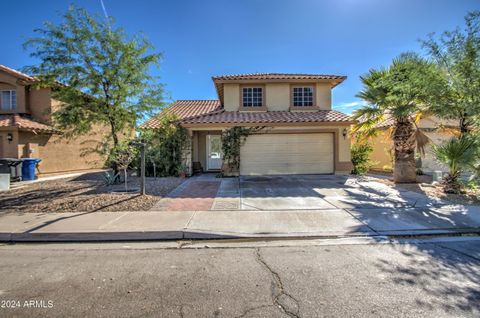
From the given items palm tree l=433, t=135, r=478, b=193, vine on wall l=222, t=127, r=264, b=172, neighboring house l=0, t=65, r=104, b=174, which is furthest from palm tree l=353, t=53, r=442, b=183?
neighboring house l=0, t=65, r=104, b=174

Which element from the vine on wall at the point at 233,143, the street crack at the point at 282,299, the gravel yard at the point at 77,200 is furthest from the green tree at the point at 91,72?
the street crack at the point at 282,299

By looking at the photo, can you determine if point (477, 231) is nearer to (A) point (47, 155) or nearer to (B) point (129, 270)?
(B) point (129, 270)

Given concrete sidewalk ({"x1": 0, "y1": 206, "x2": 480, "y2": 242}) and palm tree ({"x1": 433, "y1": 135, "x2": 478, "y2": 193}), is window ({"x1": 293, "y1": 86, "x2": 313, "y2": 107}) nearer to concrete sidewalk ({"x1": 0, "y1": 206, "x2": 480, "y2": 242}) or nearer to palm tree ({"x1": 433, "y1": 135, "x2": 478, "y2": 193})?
palm tree ({"x1": 433, "y1": 135, "x2": 478, "y2": 193})

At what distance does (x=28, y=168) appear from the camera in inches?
509

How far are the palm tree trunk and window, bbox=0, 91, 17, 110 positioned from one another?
72.2ft

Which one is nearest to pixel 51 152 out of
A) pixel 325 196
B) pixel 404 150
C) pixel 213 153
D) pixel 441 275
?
pixel 213 153

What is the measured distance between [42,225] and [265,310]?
18.1 ft

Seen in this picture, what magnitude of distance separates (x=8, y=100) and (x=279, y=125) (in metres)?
17.4

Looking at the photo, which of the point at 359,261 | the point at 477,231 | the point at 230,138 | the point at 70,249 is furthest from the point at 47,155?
the point at 477,231

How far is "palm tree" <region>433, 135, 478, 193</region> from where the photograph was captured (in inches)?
332

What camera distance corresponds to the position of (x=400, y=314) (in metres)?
2.68

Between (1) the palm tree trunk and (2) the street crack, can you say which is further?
(1) the palm tree trunk

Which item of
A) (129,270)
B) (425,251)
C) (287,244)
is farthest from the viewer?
(287,244)

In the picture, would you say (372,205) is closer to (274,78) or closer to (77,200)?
(77,200)
